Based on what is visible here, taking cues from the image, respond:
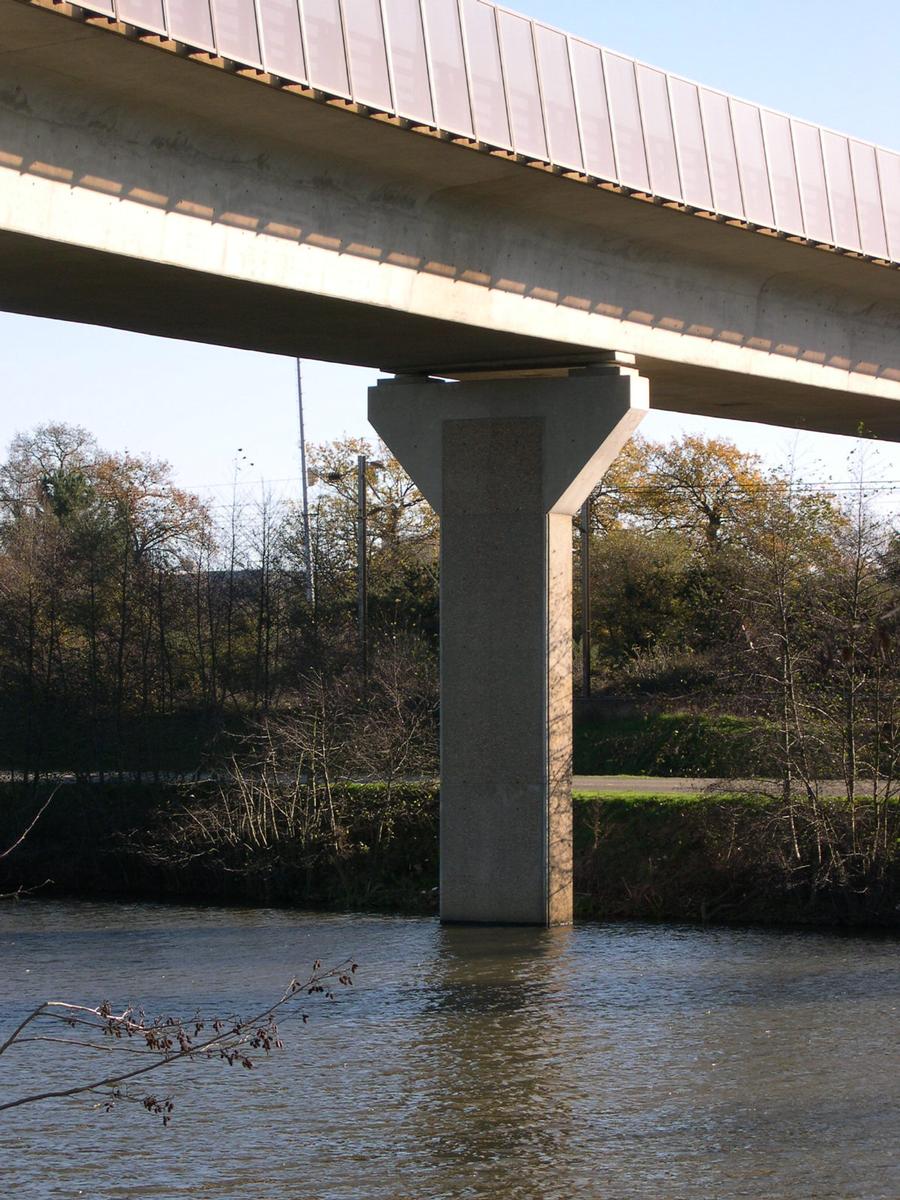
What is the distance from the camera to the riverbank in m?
23.3

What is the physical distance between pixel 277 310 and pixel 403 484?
123 feet

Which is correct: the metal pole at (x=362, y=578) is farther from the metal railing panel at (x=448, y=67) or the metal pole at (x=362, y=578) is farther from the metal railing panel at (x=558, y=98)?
the metal railing panel at (x=448, y=67)

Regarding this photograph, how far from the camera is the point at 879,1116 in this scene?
12836mm

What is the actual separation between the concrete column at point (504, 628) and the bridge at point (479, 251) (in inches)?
1.3

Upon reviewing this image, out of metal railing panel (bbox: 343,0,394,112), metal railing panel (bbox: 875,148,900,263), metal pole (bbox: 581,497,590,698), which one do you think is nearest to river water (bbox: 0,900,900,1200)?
metal railing panel (bbox: 343,0,394,112)

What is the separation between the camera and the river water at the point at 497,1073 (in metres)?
11.4

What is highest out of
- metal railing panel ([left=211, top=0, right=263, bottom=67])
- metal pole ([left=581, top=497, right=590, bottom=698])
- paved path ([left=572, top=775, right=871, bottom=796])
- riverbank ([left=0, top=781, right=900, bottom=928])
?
metal railing panel ([left=211, top=0, right=263, bottom=67])

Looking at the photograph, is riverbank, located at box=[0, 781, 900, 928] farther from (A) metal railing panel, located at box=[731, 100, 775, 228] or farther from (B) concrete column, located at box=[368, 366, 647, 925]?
(A) metal railing panel, located at box=[731, 100, 775, 228]

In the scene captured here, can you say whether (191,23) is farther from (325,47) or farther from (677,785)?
(677,785)

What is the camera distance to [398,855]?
2702cm

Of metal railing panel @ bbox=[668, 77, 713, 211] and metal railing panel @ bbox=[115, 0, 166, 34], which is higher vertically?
metal railing panel @ bbox=[668, 77, 713, 211]

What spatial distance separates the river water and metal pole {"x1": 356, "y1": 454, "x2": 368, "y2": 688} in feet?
43.5

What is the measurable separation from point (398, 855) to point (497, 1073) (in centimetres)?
1255

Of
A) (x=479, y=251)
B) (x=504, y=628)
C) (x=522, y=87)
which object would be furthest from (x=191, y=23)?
(x=504, y=628)
